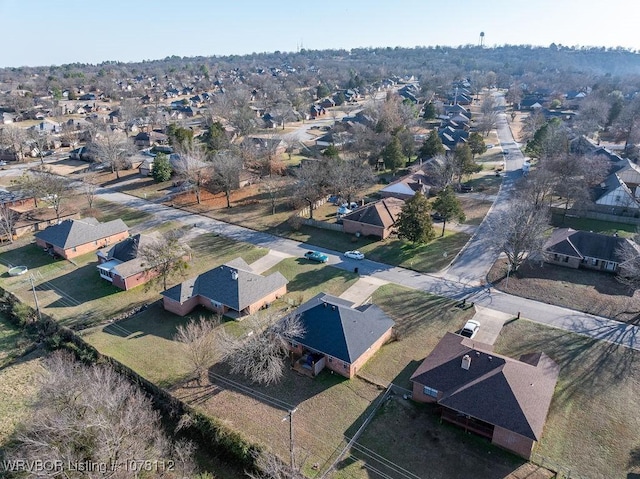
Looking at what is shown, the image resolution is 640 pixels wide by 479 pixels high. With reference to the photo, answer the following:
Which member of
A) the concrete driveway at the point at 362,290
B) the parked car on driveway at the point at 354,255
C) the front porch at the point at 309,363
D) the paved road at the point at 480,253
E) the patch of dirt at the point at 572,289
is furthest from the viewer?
the parked car on driveway at the point at 354,255

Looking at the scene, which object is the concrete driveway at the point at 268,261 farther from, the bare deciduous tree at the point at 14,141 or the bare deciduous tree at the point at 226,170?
the bare deciduous tree at the point at 14,141

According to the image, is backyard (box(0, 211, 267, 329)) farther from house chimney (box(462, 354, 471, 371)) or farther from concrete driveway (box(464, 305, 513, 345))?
house chimney (box(462, 354, 471, 371))

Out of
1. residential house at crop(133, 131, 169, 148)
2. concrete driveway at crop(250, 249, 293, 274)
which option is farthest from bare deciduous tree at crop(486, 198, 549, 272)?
residential house at crop(133, 131, 169, 148)

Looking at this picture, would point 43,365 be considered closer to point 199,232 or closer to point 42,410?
point 42,410

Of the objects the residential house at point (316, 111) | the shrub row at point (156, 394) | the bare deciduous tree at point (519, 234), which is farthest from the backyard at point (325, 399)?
the residential house at point (316, 111)

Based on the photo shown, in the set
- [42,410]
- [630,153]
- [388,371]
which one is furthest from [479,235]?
[630,153]
